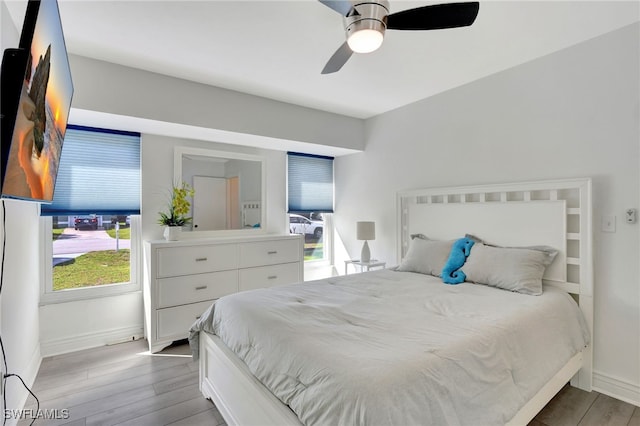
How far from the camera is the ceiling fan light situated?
1.58 meters

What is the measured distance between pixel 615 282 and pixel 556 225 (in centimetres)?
51

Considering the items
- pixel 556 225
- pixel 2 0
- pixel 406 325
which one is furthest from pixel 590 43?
pixel 2 0

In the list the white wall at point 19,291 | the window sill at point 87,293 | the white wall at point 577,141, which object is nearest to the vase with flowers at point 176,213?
the window sill at point 87,293

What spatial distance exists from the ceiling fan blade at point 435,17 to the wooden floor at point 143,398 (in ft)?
7.67

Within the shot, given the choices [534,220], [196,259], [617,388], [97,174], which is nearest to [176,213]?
[196,259]

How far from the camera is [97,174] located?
3.02 meters

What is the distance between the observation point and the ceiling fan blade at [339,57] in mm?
1867

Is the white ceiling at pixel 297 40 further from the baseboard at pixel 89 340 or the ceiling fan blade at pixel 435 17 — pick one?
the baseboard at pixel 89 340

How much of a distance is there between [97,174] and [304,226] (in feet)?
8.15

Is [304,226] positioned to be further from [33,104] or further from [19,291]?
[33,104]

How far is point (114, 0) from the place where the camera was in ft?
5.90

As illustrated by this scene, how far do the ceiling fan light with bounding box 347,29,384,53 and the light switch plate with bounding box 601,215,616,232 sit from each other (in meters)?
2.03

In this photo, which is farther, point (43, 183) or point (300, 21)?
point (300, 21)

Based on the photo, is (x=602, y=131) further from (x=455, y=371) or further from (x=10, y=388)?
(x=10, y=388)
